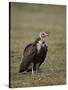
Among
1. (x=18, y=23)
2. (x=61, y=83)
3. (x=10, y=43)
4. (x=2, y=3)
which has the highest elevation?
(x=2, y=3)

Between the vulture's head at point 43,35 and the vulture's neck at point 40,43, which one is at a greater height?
the vulture's head at point 43,35

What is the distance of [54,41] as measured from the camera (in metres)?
2.42

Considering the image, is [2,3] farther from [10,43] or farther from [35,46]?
[35,46]

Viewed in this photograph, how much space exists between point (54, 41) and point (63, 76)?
1.28 ft

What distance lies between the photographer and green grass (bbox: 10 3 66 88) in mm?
2291

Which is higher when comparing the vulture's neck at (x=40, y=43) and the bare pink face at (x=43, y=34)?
the bare pink face at (x=43, y=34)

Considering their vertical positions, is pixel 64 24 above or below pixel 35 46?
above

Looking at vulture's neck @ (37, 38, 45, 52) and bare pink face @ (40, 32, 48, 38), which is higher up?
bare pink face @ (40, 32, 48, 38)

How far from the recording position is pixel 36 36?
7.73 ft

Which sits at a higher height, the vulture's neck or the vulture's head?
the vulture's head

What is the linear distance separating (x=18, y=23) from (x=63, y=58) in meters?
0.62

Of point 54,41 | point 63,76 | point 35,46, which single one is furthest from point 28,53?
point 63,76

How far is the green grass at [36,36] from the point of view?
7.52 feet

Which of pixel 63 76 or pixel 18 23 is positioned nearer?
pixel 18 23
